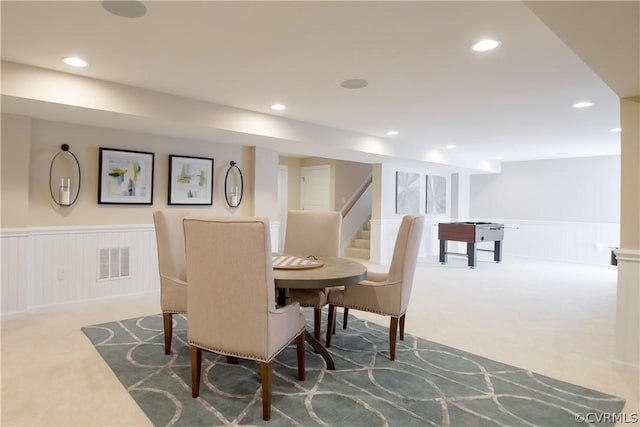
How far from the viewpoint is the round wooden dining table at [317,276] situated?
2215mm

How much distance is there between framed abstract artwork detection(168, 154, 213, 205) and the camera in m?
4.71

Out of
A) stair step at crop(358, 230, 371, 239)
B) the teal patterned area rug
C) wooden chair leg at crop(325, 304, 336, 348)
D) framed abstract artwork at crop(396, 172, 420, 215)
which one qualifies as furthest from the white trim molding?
stair step at crop(358, 230, 371, 239)

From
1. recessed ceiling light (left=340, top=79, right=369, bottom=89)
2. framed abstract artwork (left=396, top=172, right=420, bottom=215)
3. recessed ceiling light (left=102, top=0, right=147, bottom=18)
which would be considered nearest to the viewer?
recessed ceiling light (left=102, top=0, right=147, bottom=18)

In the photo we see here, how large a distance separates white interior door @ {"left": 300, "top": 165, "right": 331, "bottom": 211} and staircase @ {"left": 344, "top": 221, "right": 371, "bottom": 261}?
0.98m

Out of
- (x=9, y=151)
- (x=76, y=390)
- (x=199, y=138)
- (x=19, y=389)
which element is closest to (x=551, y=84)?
(x=199, y=138)

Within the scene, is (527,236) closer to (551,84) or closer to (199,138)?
(551,84)

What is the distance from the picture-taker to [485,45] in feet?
8.32

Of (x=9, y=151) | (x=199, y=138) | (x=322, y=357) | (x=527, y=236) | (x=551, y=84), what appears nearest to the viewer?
(x=322, y=357)

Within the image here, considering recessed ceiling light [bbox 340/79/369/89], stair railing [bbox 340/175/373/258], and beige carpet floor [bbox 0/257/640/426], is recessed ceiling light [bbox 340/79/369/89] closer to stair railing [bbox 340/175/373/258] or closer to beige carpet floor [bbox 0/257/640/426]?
beige carpet floor [bbox 0/257/640/426]

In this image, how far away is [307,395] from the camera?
2.21 m

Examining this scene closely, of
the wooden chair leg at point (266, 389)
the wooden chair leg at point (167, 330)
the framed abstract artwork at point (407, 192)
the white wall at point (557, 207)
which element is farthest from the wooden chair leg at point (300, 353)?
the white wall at point (557, 207)

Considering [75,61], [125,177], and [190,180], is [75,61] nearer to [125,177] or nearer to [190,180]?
[125,177]

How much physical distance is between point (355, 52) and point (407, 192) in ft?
18.4

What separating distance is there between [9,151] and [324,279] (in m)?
3.30
